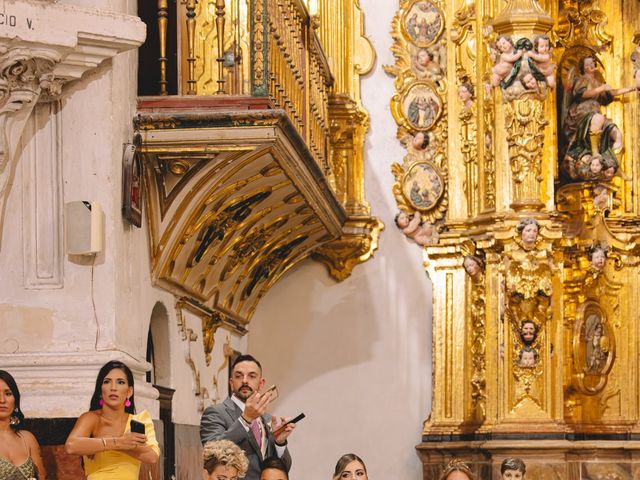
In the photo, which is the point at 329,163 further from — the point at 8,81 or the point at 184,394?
the point at 8,81

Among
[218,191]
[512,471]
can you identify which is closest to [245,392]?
[512,471]

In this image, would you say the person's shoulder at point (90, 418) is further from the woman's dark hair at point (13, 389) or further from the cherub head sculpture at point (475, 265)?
the cherub head sculpture at point (475, 265)

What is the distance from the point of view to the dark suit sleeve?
10.0 meters

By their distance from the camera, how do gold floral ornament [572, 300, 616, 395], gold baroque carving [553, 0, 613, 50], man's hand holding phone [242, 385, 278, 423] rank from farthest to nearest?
gold baroque carving [553, 0, 613, 50], gold floral ornament [572, 300, 616, 395], man's hand holding phone [242, 385, 278, 423]

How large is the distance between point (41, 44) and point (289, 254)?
7.03 metres

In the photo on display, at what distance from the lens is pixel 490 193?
17.3 m

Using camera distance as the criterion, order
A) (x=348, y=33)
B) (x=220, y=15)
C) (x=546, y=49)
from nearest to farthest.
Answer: (x=220, y=15)
(x=546, y=49)
(x=348, y=33)

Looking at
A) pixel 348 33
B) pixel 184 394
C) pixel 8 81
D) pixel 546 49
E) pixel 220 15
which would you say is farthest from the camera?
pixel 348 33

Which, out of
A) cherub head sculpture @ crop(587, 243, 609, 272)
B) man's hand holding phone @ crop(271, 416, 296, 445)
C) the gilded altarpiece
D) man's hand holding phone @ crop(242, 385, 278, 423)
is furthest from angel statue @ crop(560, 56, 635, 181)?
man's hand holding phone @ crop(242, 385, 278, 423)

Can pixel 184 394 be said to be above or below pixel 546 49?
below

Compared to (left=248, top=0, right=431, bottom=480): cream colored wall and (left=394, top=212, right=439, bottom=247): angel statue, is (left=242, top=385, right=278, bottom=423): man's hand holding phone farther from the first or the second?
(left=394, top=212, right=439, bottom=247): angel statue

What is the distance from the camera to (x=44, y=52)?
10.2 m


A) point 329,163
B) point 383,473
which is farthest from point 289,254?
point 383,473

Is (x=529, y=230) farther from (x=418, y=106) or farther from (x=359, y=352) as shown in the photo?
(x=359, y=352)
